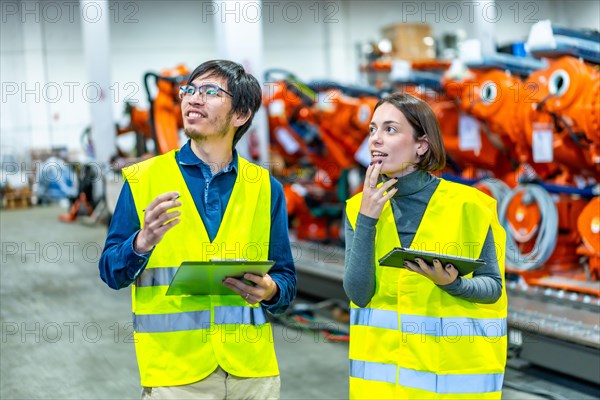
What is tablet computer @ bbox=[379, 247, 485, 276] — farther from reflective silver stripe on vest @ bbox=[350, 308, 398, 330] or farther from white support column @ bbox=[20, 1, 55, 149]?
white support column @ bbox=[20, 1, 55, 149]

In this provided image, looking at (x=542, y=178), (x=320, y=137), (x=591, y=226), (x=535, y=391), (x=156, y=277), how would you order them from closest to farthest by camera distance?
(x=156, y=277) < (x=535, y=391) < (x=591, y=226) < (x=542, y=178) < (x=320, y=137)

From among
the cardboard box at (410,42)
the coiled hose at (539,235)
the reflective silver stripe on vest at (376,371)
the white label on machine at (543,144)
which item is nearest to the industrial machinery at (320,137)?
the coiled hose at (539,235)

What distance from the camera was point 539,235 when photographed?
528 cm

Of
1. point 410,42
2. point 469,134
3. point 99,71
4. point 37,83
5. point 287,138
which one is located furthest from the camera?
point 410,42

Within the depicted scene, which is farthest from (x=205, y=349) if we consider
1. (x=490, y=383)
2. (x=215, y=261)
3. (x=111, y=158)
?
(x=111, y=158)

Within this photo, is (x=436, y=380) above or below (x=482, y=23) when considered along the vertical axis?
below

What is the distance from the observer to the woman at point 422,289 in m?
2.25

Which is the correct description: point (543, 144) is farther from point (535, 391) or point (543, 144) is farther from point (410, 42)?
point (410, 42)

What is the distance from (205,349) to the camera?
7.11ft

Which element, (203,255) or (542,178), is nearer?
(203,255)

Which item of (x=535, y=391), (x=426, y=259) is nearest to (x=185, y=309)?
(x=426, y=259)

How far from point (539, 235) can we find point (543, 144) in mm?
647

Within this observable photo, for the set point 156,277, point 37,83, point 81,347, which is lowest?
point 81,347

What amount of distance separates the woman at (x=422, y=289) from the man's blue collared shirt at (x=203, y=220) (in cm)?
21
